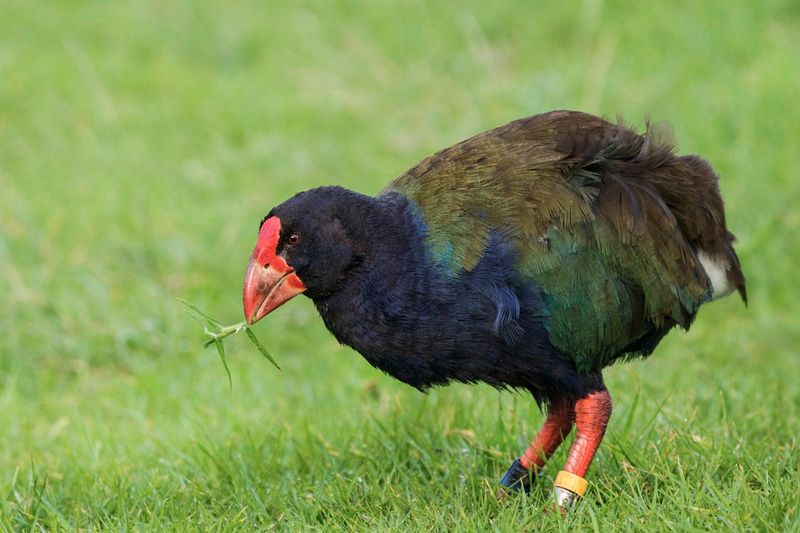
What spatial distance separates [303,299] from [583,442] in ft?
9.34

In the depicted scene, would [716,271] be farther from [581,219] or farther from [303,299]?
[303,299]

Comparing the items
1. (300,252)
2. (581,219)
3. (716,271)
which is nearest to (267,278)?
(300,252)

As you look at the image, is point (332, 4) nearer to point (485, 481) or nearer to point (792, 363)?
point (792, 363)

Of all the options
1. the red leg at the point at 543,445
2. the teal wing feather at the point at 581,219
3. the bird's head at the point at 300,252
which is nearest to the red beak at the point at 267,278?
the bird's head at the point at 300,252

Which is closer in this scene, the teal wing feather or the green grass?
the teal wing feather

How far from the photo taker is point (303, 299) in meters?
5.82

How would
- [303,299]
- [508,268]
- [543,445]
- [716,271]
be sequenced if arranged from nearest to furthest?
[508,268]
[543,445]
[716,271]
[303,299]

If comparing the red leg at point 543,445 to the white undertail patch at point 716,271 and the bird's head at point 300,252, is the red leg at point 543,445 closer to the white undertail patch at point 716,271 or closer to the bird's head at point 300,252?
the white undertail patch at point 716,271

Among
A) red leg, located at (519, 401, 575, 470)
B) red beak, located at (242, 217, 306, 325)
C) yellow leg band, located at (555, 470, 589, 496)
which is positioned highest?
red beak, located at (242, 217, 306, 325)

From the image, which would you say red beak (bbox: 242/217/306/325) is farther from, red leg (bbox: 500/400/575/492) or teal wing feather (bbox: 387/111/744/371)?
red leg (bbox: 500/400/575/492)

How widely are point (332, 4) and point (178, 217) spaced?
2.76 m

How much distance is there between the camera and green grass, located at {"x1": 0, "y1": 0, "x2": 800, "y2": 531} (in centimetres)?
325

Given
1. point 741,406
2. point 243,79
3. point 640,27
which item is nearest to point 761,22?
point 640,27

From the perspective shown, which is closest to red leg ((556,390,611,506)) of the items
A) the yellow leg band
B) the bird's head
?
the yellow leg band
